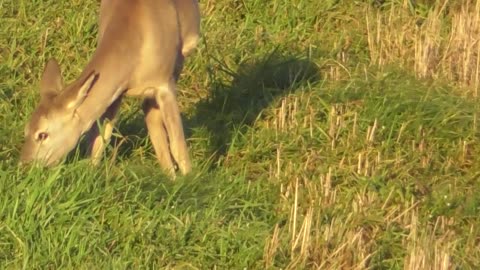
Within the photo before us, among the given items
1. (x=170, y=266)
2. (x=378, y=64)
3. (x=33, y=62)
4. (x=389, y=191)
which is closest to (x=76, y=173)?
(x=170, y=266)

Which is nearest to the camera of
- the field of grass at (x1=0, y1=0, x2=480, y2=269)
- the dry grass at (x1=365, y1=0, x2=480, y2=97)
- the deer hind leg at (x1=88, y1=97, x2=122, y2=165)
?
the field of grass at (x1=0, y1=0, x2=480, y2=269)

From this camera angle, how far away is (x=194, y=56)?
10.5m

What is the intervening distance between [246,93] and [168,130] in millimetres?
1413

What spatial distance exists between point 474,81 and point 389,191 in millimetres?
2154

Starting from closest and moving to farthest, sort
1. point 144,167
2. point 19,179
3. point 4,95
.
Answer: point 19,179
point 144,167
point 4,95

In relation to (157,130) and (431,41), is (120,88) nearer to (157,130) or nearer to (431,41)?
(157,130)

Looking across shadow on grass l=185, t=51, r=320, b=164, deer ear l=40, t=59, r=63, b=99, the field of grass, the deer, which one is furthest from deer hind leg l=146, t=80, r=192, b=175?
deer ear l=40, t=59, r=63, b=99

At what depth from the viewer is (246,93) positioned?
10.0 m

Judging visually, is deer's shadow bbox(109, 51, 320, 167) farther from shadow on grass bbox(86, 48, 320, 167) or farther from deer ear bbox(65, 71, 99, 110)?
deer ear bbox(65, 71, 99, 110)

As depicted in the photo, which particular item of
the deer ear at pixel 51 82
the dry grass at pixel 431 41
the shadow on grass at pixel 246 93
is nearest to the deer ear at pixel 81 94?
the deer ear at pixel 51 82

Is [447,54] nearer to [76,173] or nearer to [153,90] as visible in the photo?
[153,90]

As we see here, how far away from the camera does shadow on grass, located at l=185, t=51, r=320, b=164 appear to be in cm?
955

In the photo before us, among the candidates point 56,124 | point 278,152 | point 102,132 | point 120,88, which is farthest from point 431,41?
point 56,124

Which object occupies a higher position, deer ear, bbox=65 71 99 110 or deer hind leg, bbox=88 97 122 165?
deer ear, bbox=65 71 99 110
